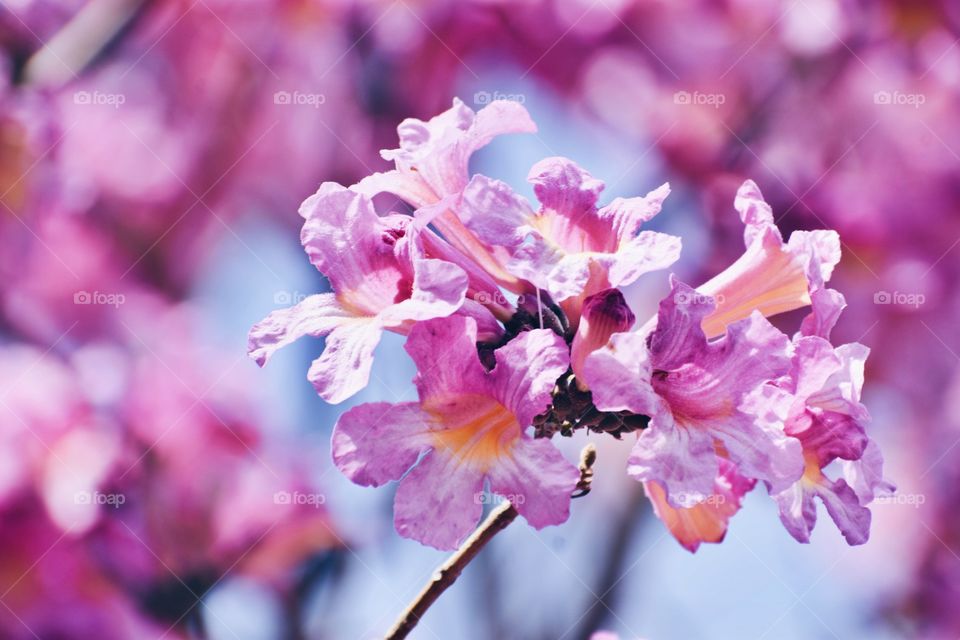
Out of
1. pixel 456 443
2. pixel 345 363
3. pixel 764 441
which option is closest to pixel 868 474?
pixel 764 441

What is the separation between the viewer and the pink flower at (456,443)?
779 mm

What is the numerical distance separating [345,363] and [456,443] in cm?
12

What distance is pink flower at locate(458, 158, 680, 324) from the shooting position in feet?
2.70

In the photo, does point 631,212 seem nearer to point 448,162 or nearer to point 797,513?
point 448,162

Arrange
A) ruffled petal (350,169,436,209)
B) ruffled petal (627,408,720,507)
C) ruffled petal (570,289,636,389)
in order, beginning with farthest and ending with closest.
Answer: ruffled petal (350,169,436,209) → ruffled petal (570,289,636,389) → ruffled petal (627,408,720,507)

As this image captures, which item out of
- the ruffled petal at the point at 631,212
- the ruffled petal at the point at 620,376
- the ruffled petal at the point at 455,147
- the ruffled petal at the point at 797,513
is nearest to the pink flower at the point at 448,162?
the ruffled petal at the point at 455,147

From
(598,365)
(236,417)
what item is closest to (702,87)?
(236,417)

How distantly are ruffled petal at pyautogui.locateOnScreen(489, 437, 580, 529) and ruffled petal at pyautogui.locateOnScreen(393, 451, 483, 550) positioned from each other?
2 centimetres

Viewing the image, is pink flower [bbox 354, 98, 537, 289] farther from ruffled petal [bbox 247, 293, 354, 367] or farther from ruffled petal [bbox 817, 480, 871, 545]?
ruffled petal [bbox 817, 480, 871, 545]

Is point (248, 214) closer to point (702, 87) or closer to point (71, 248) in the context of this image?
point (71, 248)

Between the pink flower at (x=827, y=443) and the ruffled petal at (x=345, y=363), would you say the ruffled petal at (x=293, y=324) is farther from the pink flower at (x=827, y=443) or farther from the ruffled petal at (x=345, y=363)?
the pink flower at (x=827, y=443)

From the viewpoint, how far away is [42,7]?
2.32 meters

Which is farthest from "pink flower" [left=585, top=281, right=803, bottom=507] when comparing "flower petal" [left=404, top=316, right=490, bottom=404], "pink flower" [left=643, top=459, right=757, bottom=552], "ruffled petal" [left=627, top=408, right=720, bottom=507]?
"pink flower" [left=643, top=459, right=757, bottom=552]

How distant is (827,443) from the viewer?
34.0 inches
